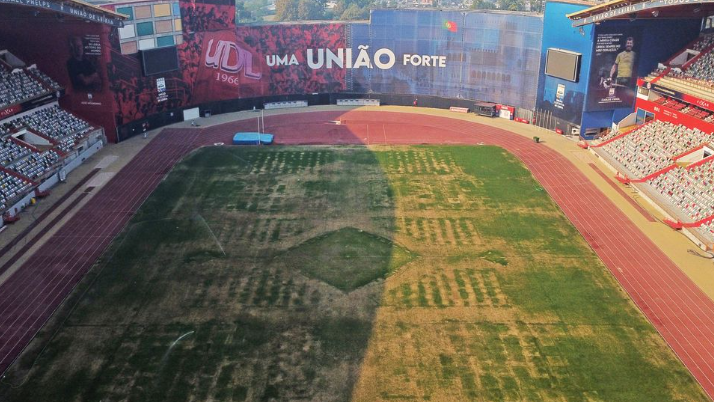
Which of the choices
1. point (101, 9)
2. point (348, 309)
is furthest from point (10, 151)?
point (348, 309)

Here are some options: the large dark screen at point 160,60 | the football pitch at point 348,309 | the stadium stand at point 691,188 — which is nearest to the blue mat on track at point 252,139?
the large dark screen at point 160,60

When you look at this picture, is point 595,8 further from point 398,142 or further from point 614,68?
point 398,142

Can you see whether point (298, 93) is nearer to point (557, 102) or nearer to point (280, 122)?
point (280, 122)

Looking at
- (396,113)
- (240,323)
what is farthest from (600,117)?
(240,323)

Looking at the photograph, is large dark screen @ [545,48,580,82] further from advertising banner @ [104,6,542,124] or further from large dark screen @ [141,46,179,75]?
large dark screen @ [141,46,179,75]

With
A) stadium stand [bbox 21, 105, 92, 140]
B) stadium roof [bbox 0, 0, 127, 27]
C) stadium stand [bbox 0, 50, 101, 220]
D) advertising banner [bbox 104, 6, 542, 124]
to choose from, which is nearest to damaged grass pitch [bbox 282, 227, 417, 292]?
stadium stand [bbox 0, 50, 101, 220]

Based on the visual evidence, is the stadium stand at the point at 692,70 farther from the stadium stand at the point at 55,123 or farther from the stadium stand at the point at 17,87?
the stadium stand at the point at 17,87
